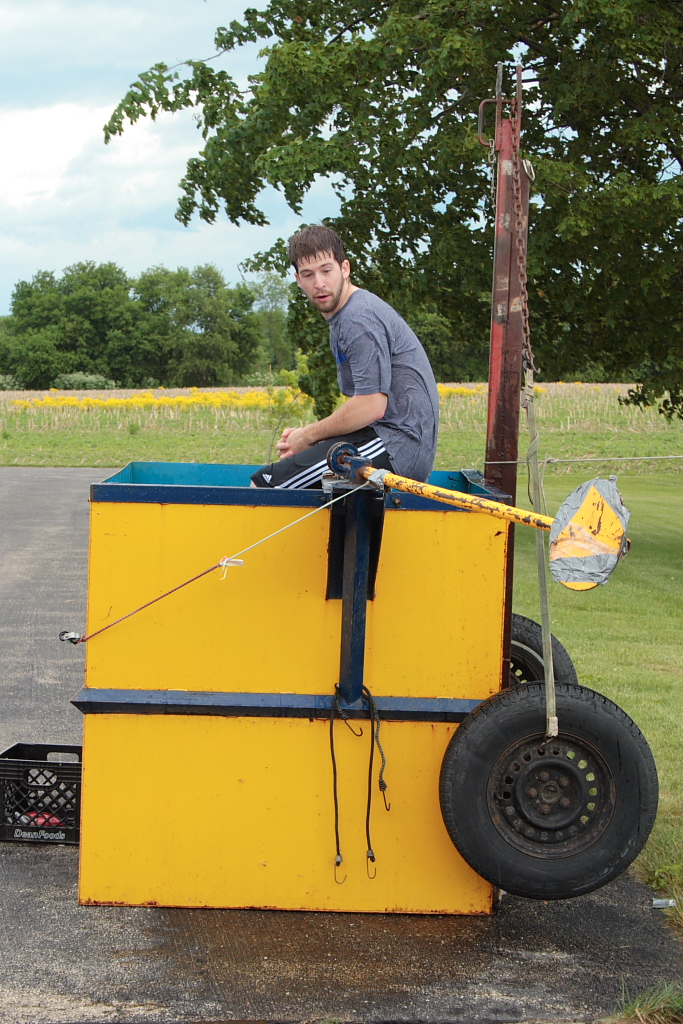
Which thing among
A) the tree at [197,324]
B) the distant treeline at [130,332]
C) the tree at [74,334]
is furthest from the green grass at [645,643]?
the tree at [74,334]

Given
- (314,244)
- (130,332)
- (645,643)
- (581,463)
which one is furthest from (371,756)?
(130,332)

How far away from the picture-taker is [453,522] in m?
3.29

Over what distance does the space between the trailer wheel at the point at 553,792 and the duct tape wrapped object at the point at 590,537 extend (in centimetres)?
61

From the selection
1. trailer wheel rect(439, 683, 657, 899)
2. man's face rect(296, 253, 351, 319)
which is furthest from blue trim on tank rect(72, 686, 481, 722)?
man's face rect(296, 253, 351, 319)

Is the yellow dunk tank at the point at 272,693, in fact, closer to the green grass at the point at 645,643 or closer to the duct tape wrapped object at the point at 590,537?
the duct tape wrapped object at the point at 590,537

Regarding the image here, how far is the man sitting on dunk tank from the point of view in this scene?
11.1 ft

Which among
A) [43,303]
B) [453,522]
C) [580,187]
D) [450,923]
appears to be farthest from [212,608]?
[43,303]

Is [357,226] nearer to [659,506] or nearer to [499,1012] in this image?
[659,506]

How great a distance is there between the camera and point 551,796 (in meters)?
A: 3.11

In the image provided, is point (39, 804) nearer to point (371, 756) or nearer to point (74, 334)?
point (371, 756)

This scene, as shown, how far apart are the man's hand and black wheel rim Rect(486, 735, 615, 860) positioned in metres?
1.28

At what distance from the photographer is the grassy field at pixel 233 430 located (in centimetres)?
2595

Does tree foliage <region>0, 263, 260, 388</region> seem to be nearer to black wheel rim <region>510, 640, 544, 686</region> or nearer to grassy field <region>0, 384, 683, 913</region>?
grassy field <region>0, 384, 683, 913</region>

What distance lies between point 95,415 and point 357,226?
24.5m
